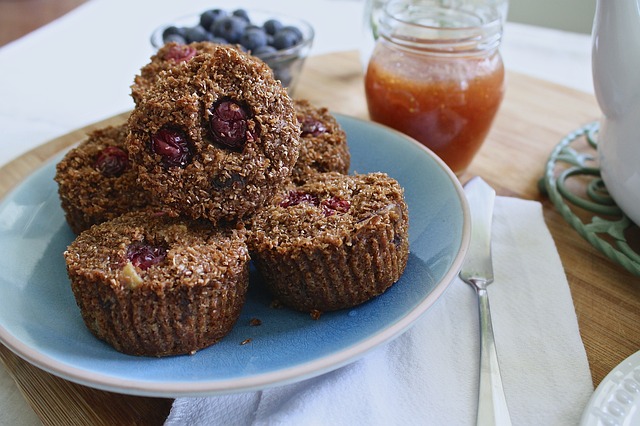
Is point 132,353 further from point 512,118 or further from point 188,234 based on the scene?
point 512,118

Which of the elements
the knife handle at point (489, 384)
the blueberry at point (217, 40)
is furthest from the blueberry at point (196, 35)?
the knife handle at point (489, 384)

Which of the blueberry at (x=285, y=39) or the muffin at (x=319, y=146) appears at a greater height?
the muffin at (x=319, y=146)

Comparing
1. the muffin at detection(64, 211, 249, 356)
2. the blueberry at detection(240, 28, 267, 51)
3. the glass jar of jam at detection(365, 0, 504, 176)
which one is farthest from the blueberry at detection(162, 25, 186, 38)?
the muffin at detection(64, 211, 249, 356)

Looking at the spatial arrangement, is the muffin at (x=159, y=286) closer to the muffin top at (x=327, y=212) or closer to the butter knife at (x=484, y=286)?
the muffin top at (x=327, y=212)

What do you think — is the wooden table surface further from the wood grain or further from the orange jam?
the orange jam

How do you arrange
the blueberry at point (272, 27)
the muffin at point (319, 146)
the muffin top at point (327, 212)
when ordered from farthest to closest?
the blueberry at point (272, 27) → the muffin at point (319, 146) → the muffin top at point (327, 212)
